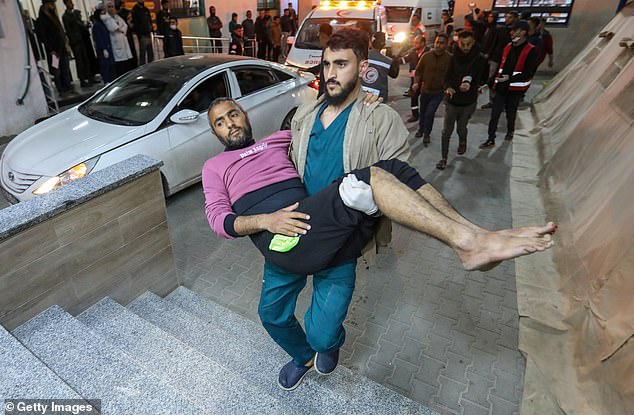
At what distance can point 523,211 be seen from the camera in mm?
4777

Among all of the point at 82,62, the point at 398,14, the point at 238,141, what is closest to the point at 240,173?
the point at 238,141

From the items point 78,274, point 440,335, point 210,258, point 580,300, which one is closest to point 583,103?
point 580,300

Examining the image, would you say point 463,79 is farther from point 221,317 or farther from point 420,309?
point 221,317

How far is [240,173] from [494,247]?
4.19 feet

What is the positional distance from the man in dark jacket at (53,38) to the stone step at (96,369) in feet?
22.2

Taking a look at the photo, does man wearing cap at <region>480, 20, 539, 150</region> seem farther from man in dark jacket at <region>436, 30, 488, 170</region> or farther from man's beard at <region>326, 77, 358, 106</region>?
man's beard at <region>326, 77, 358, 106</region>

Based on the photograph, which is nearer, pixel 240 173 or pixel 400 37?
pixel 240 173

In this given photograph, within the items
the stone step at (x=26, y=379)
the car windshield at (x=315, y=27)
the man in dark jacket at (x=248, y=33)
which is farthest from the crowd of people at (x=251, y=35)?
the stone step at (x=26, y=379)

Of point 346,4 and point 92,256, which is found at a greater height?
point 346,4

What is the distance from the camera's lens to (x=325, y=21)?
864 cm

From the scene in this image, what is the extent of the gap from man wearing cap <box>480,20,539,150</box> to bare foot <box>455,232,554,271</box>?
218 inches

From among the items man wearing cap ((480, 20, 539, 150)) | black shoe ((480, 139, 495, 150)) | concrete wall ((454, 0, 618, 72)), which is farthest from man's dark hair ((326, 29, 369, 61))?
concrete wall ((454, 0, 618, 72))

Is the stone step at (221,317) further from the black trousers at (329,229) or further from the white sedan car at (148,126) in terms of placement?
the white sedan car at (148,126)

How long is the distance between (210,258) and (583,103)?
5706mm
